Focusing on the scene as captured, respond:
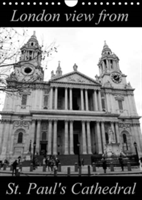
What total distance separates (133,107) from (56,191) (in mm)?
44129

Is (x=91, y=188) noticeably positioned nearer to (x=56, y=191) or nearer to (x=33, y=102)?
(x=56, y=191)

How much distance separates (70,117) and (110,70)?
23772mm

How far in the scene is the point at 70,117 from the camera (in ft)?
112

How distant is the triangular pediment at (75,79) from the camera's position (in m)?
41.6

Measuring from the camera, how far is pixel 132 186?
380 centimetres

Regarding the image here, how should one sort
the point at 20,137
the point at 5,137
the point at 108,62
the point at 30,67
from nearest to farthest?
1. the point at 5,137
2. the point at 20,137
3. the point at 30,67
4. the point at 108,62

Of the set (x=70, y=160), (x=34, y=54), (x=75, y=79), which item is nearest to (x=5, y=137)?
(x=70, y=160)

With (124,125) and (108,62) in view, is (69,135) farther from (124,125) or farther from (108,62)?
(108,62)

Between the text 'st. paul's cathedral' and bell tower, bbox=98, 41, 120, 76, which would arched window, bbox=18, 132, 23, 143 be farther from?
bell tower, bbox=98, 41, 120, 76

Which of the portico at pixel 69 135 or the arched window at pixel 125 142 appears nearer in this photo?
the portico at pixel 69 135

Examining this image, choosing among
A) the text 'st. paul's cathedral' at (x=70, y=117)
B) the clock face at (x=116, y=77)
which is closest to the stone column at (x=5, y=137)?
the text 'st. paul's cathedral' at (x=70, y=117)

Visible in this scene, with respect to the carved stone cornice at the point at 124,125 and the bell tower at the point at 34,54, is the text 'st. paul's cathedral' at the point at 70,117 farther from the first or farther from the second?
the bell tower at the point at 34,54

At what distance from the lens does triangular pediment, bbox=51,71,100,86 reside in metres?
41.6

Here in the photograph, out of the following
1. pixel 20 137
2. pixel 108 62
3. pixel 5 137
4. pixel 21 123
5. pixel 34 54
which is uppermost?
pixel 108 62
